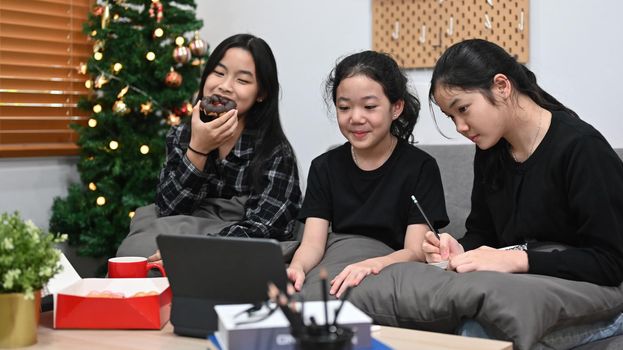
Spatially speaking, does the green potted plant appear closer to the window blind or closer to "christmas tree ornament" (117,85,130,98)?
"christmas tree ornament" (117,85,130,98)

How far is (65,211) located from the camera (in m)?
3.31

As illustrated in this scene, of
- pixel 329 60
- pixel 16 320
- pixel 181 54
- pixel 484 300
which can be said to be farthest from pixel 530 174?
pixel 181 54

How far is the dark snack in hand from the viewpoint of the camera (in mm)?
2348

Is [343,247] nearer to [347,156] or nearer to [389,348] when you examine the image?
[347,156]

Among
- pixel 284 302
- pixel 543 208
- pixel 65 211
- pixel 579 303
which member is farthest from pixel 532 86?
pixel 65 211

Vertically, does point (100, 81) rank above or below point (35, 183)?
above

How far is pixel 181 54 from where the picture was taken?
3188 mm

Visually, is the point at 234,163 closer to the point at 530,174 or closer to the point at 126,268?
the point at 126,268

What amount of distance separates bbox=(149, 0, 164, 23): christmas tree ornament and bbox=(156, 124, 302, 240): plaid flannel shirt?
899 millimetres

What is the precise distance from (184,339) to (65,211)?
2.06m

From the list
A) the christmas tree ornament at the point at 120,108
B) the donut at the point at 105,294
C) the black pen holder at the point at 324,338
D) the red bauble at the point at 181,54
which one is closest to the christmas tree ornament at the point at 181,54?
the red bauble at the point at 181,54

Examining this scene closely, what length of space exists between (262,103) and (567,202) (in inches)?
41.8

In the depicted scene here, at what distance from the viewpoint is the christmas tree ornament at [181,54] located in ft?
10.5

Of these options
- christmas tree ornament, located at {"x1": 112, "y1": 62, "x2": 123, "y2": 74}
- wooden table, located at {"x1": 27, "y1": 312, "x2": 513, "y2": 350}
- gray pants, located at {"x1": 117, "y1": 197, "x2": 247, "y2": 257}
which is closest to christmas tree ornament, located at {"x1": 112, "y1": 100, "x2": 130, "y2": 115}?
christmas tree ornament, located at {"x1": 112, "y1": 62, "x2": 123, "y2": 74}
